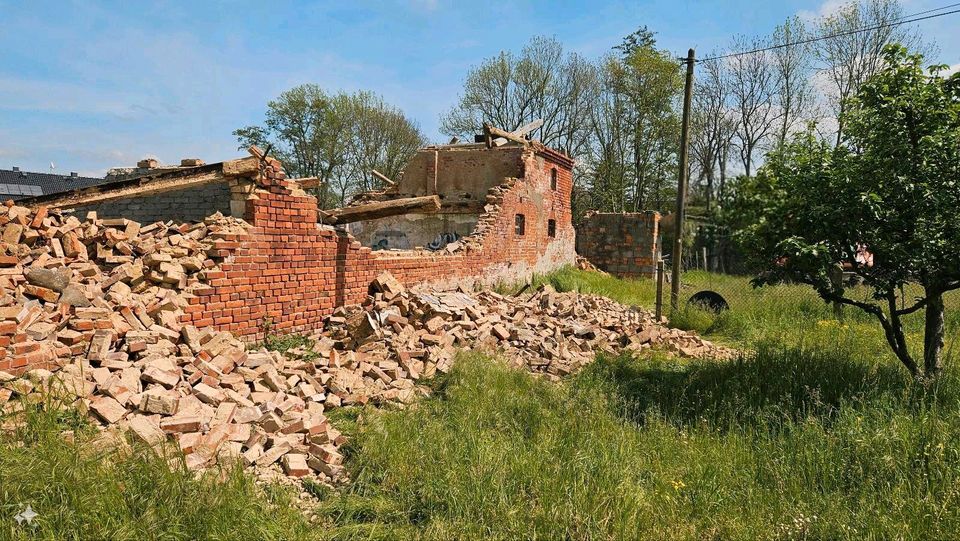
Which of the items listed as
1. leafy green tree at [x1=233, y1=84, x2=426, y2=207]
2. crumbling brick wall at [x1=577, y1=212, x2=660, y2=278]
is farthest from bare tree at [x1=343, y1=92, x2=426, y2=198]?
crumbling brick wall at [x1=577, y1=212, x2=660, y2=278]

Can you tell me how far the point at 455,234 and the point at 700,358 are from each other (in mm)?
7831

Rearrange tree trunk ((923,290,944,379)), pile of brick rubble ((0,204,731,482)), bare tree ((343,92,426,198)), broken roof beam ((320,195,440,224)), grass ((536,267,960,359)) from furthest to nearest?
1. bare tree ((343,92,426,198))
2. broken roof beam ((320,195,440,224))
3. grass ((536,267,960,359))
4. tree trunk ((923,290,944,379))
5. pile of brick rubble ((0,204,731,482))

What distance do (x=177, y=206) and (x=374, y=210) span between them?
4.36 m

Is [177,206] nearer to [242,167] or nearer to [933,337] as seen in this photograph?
[242,167]

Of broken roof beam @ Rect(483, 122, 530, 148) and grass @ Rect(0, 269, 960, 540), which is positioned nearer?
grass @ Rect(0, 269, 960, 540)

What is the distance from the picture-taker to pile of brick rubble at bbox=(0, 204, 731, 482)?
3.92 metres

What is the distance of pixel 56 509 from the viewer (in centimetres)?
277

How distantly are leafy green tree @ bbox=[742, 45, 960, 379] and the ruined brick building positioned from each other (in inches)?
219

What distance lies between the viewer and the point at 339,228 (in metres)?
9.51

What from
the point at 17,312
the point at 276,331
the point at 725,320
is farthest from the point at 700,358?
the point at 17,312

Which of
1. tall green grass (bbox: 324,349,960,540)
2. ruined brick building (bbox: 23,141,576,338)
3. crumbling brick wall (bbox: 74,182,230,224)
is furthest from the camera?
crumbling brick wall (bbox: 74,182,230,224)

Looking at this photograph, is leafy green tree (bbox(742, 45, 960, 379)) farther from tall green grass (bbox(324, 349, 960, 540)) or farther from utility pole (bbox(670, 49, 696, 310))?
utility pole (bbox(670, 49, 696, 310))

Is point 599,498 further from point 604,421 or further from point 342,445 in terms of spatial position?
point 342,445

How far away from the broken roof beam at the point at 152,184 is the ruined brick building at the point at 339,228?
1 cm
